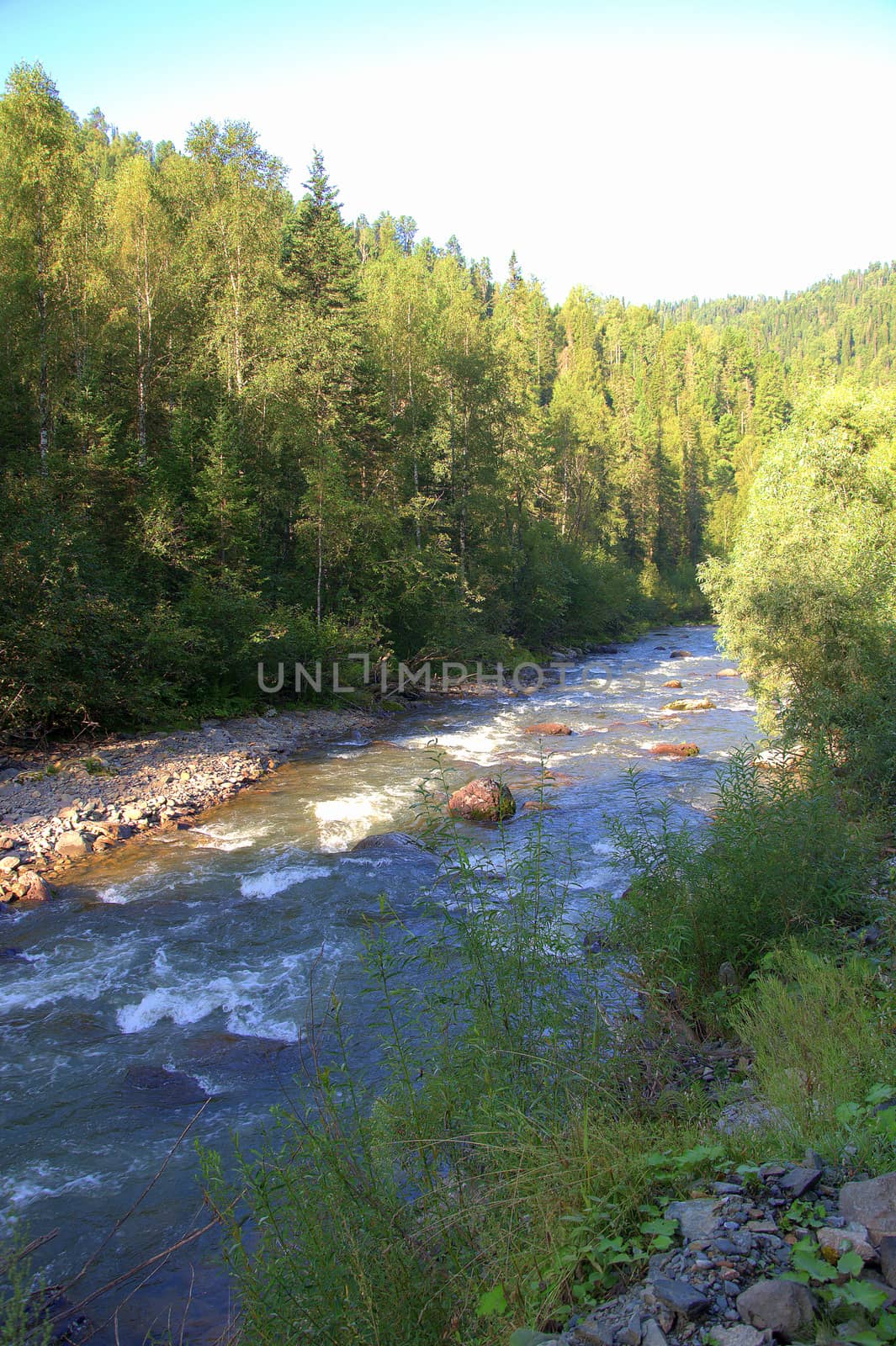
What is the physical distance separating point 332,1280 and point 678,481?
66.4 meters

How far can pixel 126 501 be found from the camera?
1995 centimetres

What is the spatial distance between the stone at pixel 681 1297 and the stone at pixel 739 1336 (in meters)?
0.08

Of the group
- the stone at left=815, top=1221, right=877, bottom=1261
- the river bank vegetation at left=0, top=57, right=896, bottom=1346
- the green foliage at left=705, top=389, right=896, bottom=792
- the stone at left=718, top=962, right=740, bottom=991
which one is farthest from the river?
the green foliage at left=705, top=389, right=896, bottom=792

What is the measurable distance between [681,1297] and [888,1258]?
2.35ft

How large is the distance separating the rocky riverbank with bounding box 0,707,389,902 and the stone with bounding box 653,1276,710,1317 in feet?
33.0

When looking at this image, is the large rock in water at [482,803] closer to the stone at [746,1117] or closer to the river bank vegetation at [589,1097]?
the river bank vegetation at [589,1097]

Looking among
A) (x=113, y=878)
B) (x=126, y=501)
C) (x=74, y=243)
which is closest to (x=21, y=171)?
(x=74, y=243)

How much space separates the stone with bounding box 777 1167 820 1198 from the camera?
3.20 m

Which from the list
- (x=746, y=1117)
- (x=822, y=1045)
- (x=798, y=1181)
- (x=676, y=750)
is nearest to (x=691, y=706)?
(x=676, y=750)

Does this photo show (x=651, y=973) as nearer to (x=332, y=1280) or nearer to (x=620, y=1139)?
(x=620, y=1139)

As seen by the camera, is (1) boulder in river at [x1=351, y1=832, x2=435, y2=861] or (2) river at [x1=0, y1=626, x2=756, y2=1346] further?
(1) boulder in river at [x1=351, y1=832, x2=435, y2=861]

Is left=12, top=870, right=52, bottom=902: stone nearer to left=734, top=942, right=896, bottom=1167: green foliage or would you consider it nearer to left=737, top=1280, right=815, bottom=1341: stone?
left=734, top=942, right=896, bottom=1167: green foliage

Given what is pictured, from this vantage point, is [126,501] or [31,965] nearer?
[31,965]

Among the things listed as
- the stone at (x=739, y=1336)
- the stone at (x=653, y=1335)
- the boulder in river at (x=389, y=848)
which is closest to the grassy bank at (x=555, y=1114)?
the stone at (x=653, y=1335)
